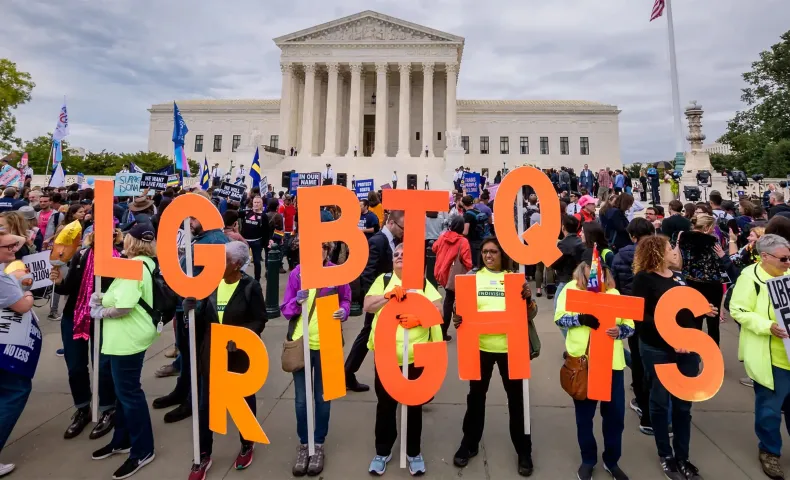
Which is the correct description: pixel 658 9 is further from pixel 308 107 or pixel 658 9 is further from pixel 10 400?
pixel 308 107

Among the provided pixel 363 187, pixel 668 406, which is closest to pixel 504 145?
pixel 363 187

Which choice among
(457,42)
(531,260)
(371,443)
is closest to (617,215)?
(531,260)

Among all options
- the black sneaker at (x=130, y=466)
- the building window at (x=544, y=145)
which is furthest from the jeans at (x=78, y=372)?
the building window at (x=544, y=145)

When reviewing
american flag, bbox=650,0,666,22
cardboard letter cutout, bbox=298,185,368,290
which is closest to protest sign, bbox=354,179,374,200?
cardboard letter cutout, bbox=298,185,368,290

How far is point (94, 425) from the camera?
4.15 metres

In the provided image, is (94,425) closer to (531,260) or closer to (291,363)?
(291,363)

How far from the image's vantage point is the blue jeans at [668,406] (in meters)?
3.40

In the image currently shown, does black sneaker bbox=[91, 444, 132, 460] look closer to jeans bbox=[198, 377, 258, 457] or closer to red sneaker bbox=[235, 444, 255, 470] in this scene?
jeans bbox=[198, 377, 258, 457]

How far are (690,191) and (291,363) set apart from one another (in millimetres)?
16484

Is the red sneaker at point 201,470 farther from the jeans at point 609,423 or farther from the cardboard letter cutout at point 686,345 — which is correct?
the cardboard letter cutout at point 686,345

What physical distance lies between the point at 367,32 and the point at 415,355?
47800 millimetres

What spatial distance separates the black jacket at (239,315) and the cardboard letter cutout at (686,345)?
132 inches

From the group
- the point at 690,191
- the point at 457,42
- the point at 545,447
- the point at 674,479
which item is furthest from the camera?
the point at 457,42

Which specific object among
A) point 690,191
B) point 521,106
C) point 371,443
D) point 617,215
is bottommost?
point 371,443
